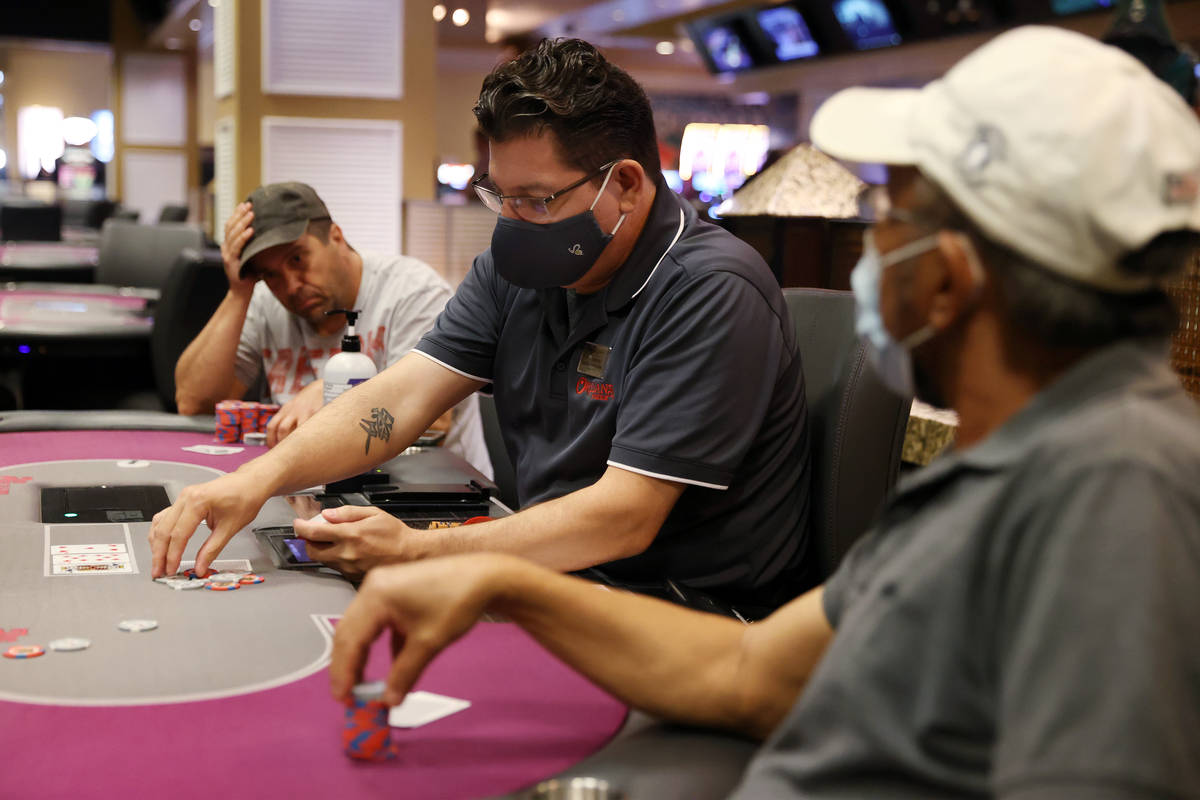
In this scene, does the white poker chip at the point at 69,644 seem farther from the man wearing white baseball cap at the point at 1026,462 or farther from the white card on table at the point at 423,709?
the man wearing white baseball cap at the point at 1026,462

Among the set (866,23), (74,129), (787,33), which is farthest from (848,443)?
(74,129)

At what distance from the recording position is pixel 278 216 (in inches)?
112

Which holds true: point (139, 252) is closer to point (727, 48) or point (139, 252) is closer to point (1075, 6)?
point (1075, 6)

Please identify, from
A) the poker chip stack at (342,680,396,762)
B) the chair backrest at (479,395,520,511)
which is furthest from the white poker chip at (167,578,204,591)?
the chair backrest at (479,395,520,511)

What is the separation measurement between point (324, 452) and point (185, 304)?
219 centimetres

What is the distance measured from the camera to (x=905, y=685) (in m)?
0.80

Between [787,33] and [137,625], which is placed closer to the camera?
[137,625]

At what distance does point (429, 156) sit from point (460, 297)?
3279 mm

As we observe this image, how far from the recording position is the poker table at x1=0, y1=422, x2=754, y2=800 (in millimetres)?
976

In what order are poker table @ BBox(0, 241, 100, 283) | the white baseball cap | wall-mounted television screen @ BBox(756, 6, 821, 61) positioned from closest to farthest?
the white baseball cap → poker table @ BBox(0, 241, 100, 283) → wall-mounted television screen @ BBox(756, 6, 821, 61)

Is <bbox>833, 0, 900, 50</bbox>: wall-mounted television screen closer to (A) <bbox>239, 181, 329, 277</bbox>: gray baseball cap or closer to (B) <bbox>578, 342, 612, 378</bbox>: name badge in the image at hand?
(A) <bbox>239, 181, 329, 277</bbox>: gray baseball cap

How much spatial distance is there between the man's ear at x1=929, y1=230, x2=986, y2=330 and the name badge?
3.60ft

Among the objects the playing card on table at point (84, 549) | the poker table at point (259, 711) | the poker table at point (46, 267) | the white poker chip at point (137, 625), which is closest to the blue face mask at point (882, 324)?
the poker table at point (259, 711)

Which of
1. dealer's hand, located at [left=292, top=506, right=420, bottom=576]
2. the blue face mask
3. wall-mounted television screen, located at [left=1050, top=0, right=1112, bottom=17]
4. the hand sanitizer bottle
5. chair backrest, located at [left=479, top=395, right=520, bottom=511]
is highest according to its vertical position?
wall-mounted television screen, located at [left=1050, top=0, right=1112, bottom=17]
